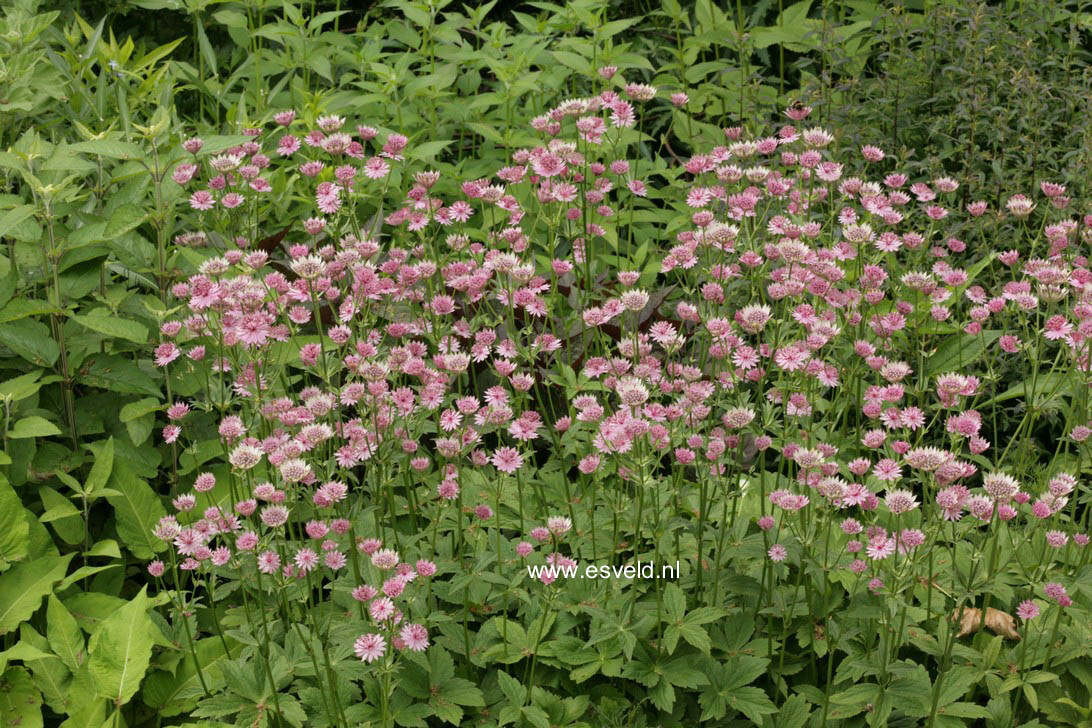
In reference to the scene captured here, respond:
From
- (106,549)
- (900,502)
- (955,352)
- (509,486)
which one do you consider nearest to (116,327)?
(106,549)

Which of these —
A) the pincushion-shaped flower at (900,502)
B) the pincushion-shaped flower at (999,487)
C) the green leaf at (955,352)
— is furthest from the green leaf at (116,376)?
the green leaf at (955,352)

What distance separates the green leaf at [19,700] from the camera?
8.58ft

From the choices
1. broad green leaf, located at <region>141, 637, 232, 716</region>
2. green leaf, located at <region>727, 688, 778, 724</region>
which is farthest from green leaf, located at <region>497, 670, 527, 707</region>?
broad green leaf, located at <region>141, 637, 232, 716</region>

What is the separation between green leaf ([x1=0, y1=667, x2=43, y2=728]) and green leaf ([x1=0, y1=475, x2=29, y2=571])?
271 mm

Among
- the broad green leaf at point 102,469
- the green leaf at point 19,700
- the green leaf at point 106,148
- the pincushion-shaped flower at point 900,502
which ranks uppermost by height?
the green leaf at point 106,148

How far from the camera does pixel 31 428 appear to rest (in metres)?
2.85

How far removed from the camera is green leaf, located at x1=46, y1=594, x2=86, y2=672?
2.67 metres

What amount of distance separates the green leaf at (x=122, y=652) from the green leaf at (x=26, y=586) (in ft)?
0.86

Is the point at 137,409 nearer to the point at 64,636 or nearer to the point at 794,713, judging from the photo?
the point at 64,636

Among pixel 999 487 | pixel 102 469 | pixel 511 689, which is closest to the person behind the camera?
pixel 999 487

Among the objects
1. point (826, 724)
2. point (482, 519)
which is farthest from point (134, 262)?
point (826, 724)

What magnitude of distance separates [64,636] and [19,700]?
0.17 meters

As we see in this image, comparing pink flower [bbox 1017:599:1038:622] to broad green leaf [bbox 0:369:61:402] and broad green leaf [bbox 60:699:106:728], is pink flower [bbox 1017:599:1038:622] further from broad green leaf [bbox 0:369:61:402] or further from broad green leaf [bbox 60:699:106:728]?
broad green leaf [bbox 0:369:61:402]

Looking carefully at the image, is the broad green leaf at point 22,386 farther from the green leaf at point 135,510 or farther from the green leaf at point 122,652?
the green leaf at point 122,652
